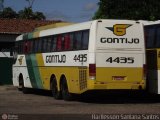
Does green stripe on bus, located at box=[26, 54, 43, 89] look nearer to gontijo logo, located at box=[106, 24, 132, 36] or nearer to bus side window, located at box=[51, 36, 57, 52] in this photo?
bus side window, located at box=[51, 36, 57, 52]

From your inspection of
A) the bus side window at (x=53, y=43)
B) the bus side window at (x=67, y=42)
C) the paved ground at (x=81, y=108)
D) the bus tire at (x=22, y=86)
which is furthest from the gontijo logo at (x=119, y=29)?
the bus tire at (x=22, y=86)

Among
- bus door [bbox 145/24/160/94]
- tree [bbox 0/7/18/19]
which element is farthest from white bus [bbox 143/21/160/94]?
tree [bbox 0/7/18/19]

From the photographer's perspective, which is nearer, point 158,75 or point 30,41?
point 158,75

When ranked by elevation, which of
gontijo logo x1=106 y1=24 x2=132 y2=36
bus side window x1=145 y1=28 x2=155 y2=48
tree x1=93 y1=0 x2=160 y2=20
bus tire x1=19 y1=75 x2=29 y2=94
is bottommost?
bus tire x1=19 y1=75 x2=29 y2=94

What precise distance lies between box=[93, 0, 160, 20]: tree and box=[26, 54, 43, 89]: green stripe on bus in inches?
553

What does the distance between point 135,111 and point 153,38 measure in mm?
4625

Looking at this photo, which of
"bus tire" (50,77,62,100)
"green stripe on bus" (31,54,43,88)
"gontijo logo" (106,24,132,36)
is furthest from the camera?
"green stripe on bus" (31,54,43,88)

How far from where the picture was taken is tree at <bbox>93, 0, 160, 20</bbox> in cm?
4112

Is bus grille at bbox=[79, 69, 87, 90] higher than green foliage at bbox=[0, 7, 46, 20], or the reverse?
green foliage at bbox=[0, 7, 46, 20]

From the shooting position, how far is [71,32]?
76.3 ft

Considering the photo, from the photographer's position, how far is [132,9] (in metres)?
41.9

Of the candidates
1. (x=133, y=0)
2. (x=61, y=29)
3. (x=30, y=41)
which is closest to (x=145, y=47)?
(x=61, y=29)

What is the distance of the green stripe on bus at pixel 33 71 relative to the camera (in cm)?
2734

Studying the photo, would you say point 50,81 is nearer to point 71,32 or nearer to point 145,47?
point 71,32
